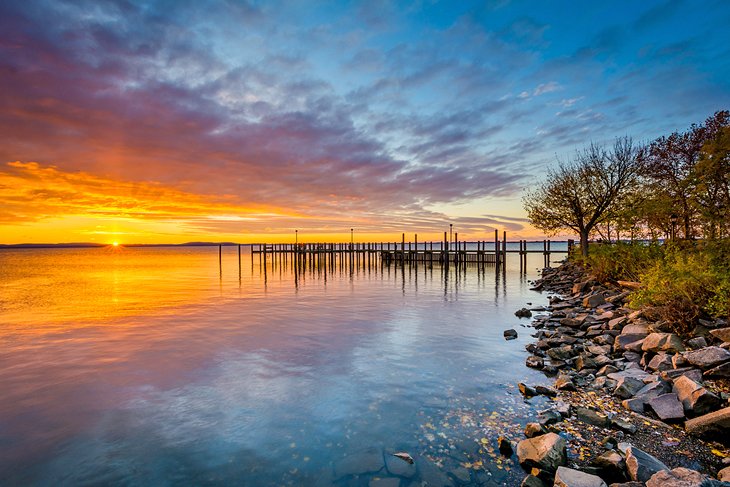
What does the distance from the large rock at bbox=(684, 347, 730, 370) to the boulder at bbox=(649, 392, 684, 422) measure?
1609mm

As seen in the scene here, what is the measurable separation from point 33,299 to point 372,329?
80.6 feet

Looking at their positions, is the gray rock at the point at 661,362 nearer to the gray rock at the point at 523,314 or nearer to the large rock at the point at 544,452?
the large rock at the point at 544,452

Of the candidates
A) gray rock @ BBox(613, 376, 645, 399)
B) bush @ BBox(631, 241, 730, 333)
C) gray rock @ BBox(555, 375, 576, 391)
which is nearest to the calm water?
gray rock @ BBox(555, 375, 576, 391)

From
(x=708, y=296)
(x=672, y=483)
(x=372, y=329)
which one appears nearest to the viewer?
(x=672, y=483)

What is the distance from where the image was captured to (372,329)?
14633 mm

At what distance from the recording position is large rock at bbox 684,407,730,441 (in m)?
5.27

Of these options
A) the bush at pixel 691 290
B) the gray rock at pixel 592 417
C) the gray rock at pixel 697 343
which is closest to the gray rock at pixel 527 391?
the gray rock at pixel 592 417

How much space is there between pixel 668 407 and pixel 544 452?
9.40 ft

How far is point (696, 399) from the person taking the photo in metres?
5.95

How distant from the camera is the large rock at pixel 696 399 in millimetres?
5883

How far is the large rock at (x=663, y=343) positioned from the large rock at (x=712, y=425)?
3307 mm

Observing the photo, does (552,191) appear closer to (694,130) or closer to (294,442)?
(694,130)

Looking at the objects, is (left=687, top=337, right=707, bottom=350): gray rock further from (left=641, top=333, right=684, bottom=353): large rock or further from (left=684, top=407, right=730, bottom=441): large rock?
(left=684, top=407, right=730, bottom=441): large rock

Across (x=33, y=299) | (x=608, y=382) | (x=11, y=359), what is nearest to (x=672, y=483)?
(x=608, y=382)
